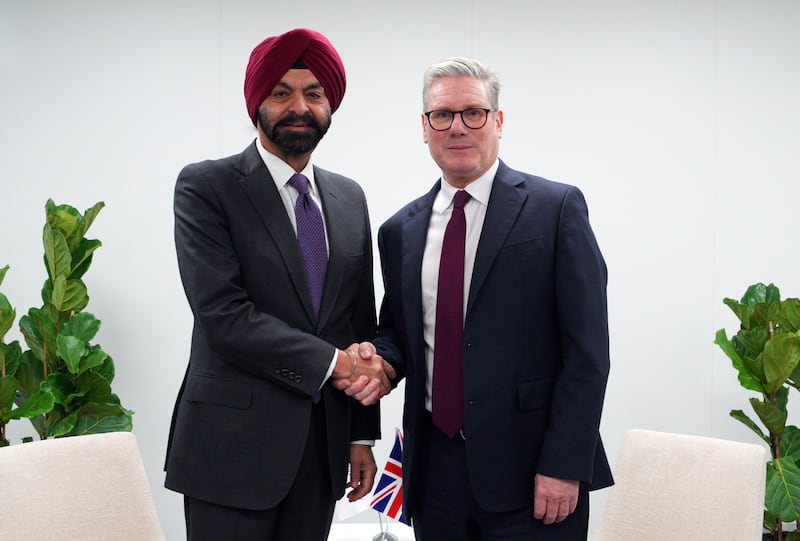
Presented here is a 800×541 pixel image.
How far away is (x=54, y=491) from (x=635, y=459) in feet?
6.18

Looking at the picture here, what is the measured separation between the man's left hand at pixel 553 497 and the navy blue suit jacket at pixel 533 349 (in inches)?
1.1

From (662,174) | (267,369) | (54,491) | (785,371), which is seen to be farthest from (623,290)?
(54,491)

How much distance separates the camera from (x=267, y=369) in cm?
183

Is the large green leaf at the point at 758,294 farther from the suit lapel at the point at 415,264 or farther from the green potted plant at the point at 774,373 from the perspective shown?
the suit lapel at the point at 415,264

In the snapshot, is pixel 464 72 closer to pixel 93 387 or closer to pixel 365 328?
pixel 365 328

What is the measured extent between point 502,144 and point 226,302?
2.75m

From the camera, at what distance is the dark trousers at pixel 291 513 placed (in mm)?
1824

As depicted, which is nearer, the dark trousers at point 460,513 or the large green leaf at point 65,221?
the dark trousers at point 460,513

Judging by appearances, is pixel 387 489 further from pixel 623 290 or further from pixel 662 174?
pixel 662 174

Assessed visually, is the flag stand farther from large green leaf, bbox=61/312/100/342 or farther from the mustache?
large green leaf, bbox=61/312/100/342

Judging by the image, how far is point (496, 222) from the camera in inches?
73.6

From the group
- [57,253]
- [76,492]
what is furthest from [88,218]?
[76,492]

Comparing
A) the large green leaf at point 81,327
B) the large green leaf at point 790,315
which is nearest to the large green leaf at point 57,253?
the large green leaf at point 81,327

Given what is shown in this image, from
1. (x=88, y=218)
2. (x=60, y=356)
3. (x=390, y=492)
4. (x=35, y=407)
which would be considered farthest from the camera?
(x=88, y=218)
